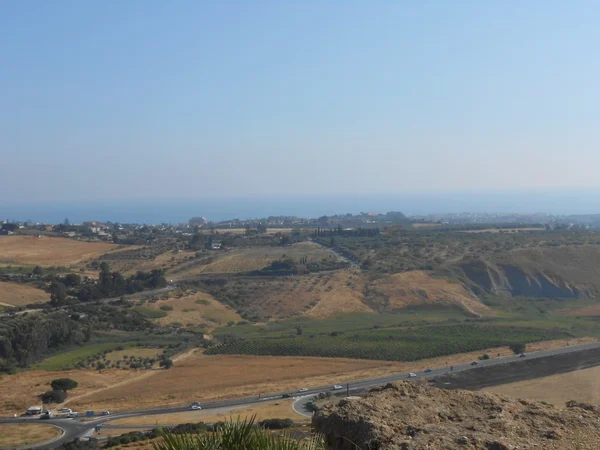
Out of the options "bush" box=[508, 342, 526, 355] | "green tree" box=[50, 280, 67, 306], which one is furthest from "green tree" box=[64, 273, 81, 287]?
"bush" box=[508, 342, 526, 355]

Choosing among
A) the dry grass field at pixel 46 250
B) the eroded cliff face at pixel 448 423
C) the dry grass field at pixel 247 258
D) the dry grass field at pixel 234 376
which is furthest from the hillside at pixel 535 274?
the eroded cliff face at pixel 448 423

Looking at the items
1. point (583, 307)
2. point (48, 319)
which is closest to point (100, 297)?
point (48, 319)

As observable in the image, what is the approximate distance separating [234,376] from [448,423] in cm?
2915

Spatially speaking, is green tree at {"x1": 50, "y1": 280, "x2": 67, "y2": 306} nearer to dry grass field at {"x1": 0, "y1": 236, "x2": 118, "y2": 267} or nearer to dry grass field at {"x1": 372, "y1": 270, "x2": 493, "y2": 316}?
dry grass field at {"x1": 0, "y1": 236, "x2": 118, "y2": 267}

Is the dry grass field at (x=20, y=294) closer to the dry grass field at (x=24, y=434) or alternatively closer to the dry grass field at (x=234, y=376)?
the dry grass field at (x=234, y=376)

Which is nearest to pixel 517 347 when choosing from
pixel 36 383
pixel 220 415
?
pixel 220 415

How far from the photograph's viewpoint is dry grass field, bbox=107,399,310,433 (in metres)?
25.8

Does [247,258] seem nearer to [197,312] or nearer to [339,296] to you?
[339,296]

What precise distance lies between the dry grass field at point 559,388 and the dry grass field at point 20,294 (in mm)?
39172

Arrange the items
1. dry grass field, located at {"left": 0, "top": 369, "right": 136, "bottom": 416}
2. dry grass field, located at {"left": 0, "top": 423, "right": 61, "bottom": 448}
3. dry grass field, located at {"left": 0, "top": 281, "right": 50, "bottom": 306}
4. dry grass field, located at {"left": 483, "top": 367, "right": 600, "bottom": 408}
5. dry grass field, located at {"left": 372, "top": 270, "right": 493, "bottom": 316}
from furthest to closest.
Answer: dry grass field, located at {"left": 372, "top": 270, "right": 493, "bottom": 316}, dry grass field, located at {"left": 0, "top": 281, "right": 50, "bottom": 306}, dry grass field, located at {"left": 0, "top": 369, "right": 136, "bottom": 416}, dry grass field, located at {"left": 483, "top": 367, "right": 600, "bottom": 408}, dry grass field, located at {"left": 0, "top": 423, "right": 61, "bottom": 448}

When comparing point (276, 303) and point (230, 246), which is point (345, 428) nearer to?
point (276, 303)

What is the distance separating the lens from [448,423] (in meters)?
8.79

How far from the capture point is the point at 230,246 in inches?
3757

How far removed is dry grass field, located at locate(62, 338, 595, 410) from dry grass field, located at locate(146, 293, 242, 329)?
36.5 feet
